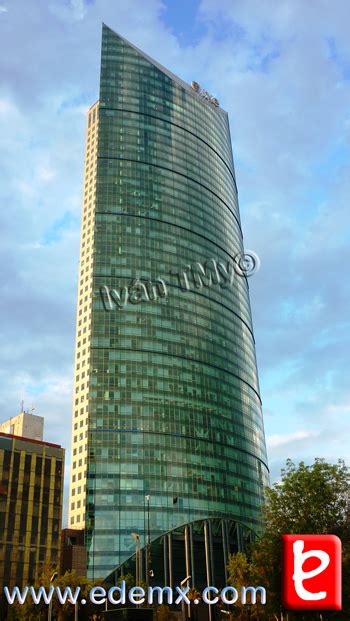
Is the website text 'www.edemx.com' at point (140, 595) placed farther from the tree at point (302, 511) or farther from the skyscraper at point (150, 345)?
the skyscraper at point (150, 345)

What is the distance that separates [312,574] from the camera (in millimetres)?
10547

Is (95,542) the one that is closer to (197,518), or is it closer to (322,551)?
(197,518)

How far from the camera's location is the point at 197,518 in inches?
5748

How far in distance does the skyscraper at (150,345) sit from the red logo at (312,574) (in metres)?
129

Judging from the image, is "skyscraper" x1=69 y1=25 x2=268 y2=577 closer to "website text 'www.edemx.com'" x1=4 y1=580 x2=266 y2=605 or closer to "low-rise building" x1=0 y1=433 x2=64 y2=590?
"low-rise building" x1=0 y1=433 x2=64 y2=590

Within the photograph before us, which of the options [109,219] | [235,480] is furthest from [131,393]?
[109,219]

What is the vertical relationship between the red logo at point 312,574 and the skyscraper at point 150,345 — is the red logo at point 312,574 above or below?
below

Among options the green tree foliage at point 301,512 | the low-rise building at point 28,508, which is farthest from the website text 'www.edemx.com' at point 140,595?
the low-rise building at point 28,508

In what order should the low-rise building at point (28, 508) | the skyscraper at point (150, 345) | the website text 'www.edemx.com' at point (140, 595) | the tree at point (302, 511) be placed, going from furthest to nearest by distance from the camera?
the skyscraper at point (150, 345) → the low-rise building at point (28, 508) → the tree at point (302, 511) → the website text 'www.edemx.com' at point (140, 595)

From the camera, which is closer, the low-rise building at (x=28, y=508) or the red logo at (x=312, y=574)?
the red logo at (x=312, y=574)

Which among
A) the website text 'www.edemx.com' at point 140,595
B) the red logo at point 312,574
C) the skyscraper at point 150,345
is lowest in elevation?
the red logo at point 312,574

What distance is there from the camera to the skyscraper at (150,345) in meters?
142

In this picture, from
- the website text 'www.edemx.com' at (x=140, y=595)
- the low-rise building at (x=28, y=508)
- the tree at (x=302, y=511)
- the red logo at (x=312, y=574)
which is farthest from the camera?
the low-rise building at (x=28, y=508)

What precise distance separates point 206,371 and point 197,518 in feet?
127
